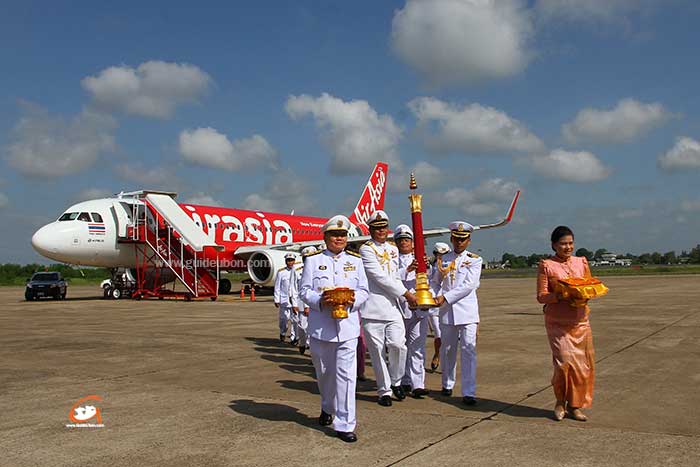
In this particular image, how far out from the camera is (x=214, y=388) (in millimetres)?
6918

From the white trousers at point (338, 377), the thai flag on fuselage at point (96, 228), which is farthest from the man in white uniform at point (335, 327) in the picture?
the thai flag on fuselage at point (96, 228)

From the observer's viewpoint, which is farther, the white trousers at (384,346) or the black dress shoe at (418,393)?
the black dress shoe at (418,393)

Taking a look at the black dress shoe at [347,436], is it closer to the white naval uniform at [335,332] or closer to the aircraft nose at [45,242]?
the white naval uniform at [335,332]

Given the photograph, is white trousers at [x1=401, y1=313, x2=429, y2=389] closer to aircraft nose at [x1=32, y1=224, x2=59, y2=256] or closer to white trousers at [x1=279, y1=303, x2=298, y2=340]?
white trousers at [x1=279, y1=303, x2=298, y2=340]

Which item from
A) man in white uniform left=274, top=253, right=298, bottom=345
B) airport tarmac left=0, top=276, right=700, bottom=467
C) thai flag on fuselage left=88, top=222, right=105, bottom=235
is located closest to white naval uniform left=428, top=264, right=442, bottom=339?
airport tarmac left=0, top=276, right=700, bottom=467

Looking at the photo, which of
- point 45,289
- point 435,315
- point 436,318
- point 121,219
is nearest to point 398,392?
point 435,315

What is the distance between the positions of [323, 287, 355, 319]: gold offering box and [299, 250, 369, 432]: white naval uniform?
4.8 inches

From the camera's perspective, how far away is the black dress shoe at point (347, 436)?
15.6ft

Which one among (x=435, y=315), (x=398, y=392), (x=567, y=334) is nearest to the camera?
(x=567, y=334)

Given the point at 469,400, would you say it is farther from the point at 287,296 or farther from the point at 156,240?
the point at 156,240

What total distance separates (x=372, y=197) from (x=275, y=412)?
107 ft

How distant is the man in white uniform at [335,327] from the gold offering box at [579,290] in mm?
1701

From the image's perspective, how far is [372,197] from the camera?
38125 mm

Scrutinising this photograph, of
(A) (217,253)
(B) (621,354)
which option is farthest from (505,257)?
(B) (621,354)
